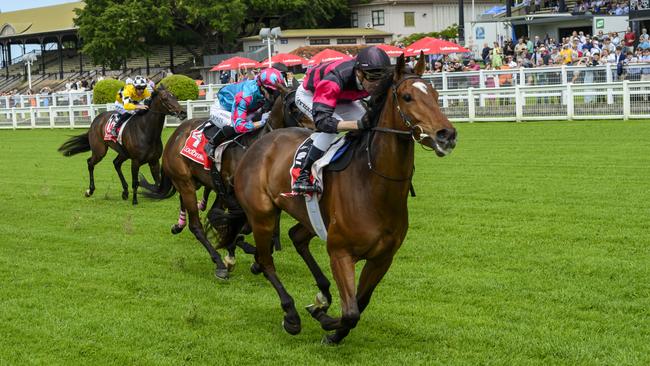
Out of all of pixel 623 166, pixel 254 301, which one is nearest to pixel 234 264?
pixel 254 301

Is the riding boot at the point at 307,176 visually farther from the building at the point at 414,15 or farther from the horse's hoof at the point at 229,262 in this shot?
the building at the point at 414,15

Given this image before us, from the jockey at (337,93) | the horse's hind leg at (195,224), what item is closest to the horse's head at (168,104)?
the horse's hind leg at (195,224)

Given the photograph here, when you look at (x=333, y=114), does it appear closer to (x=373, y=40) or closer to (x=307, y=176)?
(x=307, y=176)

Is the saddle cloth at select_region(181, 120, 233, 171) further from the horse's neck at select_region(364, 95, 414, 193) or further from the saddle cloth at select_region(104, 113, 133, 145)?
the saddle cloth at select_region(104, 113, 133, 145)

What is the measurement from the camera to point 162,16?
191 ft

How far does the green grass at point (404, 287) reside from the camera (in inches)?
229

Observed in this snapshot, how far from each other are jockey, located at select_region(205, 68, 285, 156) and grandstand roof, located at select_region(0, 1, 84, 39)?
62.0 meters

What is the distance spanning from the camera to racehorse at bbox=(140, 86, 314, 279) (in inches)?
321

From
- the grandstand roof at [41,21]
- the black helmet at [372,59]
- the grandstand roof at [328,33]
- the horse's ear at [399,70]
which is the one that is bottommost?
the horse's ear at [399,70]

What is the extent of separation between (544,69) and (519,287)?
17.5 meters

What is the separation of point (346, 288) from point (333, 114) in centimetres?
165

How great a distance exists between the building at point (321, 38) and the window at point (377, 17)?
5.39ft

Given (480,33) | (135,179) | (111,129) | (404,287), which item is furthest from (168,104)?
(480,33)

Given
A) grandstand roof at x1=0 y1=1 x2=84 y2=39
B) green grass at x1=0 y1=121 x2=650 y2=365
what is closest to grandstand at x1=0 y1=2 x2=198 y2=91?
grandstand roof at x1=0 y1=1 x2=84 y2=39
